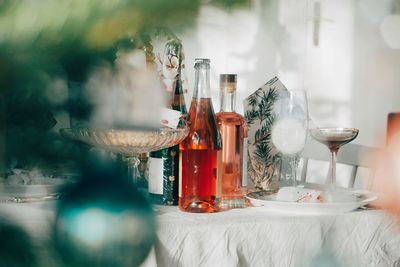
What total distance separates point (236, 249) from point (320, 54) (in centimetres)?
328

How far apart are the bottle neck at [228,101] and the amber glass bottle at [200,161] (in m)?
0.04

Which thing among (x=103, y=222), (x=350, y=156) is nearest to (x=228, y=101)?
(x=103, y=222)

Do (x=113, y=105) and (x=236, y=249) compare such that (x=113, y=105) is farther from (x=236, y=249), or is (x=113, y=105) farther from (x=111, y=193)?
(x=236, y=249)

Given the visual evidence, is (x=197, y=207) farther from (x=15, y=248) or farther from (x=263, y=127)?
(x=15, y=248)

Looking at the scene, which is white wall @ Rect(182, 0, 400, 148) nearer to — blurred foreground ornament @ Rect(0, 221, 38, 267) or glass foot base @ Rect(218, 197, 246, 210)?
glass foot base @ Rect(218, 197, 246, 210)

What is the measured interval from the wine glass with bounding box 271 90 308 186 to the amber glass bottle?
0.12m

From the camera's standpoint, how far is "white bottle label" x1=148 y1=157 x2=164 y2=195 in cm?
83

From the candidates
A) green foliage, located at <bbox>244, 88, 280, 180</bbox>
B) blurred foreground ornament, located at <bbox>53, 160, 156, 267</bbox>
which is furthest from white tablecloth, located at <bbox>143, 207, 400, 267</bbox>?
blurred foreground ornament, located at <bbox>53, 160, 156, 267</bbox>

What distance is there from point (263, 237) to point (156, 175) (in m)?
0.18

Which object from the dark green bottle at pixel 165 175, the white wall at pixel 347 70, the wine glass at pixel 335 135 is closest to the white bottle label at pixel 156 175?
the dark green bottle at pixel 165 175

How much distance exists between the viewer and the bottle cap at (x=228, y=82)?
846 millimetres

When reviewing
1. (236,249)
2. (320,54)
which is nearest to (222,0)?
(236,249)

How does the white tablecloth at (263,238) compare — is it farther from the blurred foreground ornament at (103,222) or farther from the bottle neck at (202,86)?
the blurred foreground ornament at (103,222)

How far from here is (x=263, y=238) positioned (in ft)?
2.46
